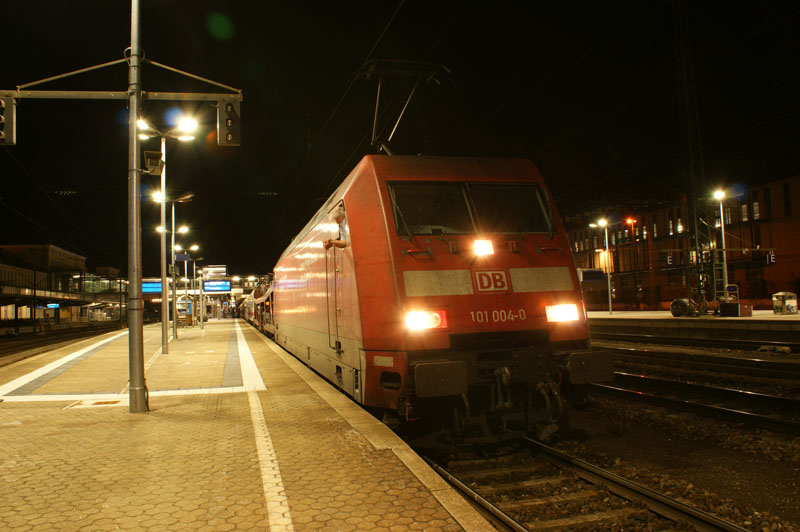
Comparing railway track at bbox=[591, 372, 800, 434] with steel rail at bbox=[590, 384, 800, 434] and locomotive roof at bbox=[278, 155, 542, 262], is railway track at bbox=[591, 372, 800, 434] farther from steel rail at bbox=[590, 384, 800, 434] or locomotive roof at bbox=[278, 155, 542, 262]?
locomotive roof at bbox=[278, 155, 542, 262]

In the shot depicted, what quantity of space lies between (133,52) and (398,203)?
4.92 m

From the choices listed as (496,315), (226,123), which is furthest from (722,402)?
(226,123)

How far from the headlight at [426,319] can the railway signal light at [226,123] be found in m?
4.88

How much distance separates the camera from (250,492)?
4.39 meters

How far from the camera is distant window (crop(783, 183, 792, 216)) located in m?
44.2

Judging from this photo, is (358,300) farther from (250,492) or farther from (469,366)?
(250,492)

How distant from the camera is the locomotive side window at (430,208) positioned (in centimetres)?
659

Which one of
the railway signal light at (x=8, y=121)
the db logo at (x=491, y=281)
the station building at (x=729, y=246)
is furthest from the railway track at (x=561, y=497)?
the station building at (x=729, y=246)

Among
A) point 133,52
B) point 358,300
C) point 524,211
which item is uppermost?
point 133,52

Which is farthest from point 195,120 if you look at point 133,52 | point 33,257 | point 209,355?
point 33,257

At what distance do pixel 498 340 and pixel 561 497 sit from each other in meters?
1.76

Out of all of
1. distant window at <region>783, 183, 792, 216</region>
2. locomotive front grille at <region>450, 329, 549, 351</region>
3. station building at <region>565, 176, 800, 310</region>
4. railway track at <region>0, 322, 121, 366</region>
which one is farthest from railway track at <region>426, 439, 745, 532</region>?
distant window at <region>783, 183, 792, 216</region>

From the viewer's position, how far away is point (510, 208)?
714cm

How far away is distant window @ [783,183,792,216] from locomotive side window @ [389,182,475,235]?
47.5 metres
